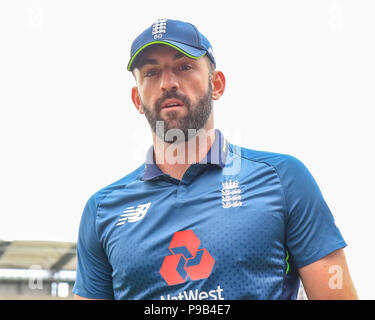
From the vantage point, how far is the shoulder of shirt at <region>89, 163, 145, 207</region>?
8.33 ft

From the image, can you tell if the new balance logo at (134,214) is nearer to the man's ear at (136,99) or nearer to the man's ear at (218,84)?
the man's ear at (136,99)

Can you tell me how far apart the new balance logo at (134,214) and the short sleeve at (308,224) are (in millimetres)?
700

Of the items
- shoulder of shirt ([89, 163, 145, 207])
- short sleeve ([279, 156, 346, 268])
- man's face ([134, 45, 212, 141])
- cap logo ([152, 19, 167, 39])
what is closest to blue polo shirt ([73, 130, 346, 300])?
short sleeve ([279, 156, 346, 268])

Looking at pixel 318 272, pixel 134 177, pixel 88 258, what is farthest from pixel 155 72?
pixel 318 272

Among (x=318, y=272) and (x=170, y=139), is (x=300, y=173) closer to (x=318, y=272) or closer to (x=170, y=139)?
(x=318, y=272)

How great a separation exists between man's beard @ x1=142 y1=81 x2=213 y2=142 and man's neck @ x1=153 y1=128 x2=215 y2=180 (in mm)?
47

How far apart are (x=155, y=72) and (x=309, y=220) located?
103 centimetres

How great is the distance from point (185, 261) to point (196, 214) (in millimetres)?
226

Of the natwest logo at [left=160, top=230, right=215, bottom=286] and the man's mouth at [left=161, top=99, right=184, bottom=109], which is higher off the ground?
the man's mouth at [left=161, top=99, right=184, bottom=109]

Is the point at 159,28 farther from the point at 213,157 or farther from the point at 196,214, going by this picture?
the point at 196,214

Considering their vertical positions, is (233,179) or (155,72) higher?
(155,72)

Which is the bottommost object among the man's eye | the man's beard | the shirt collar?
the shirt collar

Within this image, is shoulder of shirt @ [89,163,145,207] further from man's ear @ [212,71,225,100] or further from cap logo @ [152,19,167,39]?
cap logo @ [152,19,167,39]
